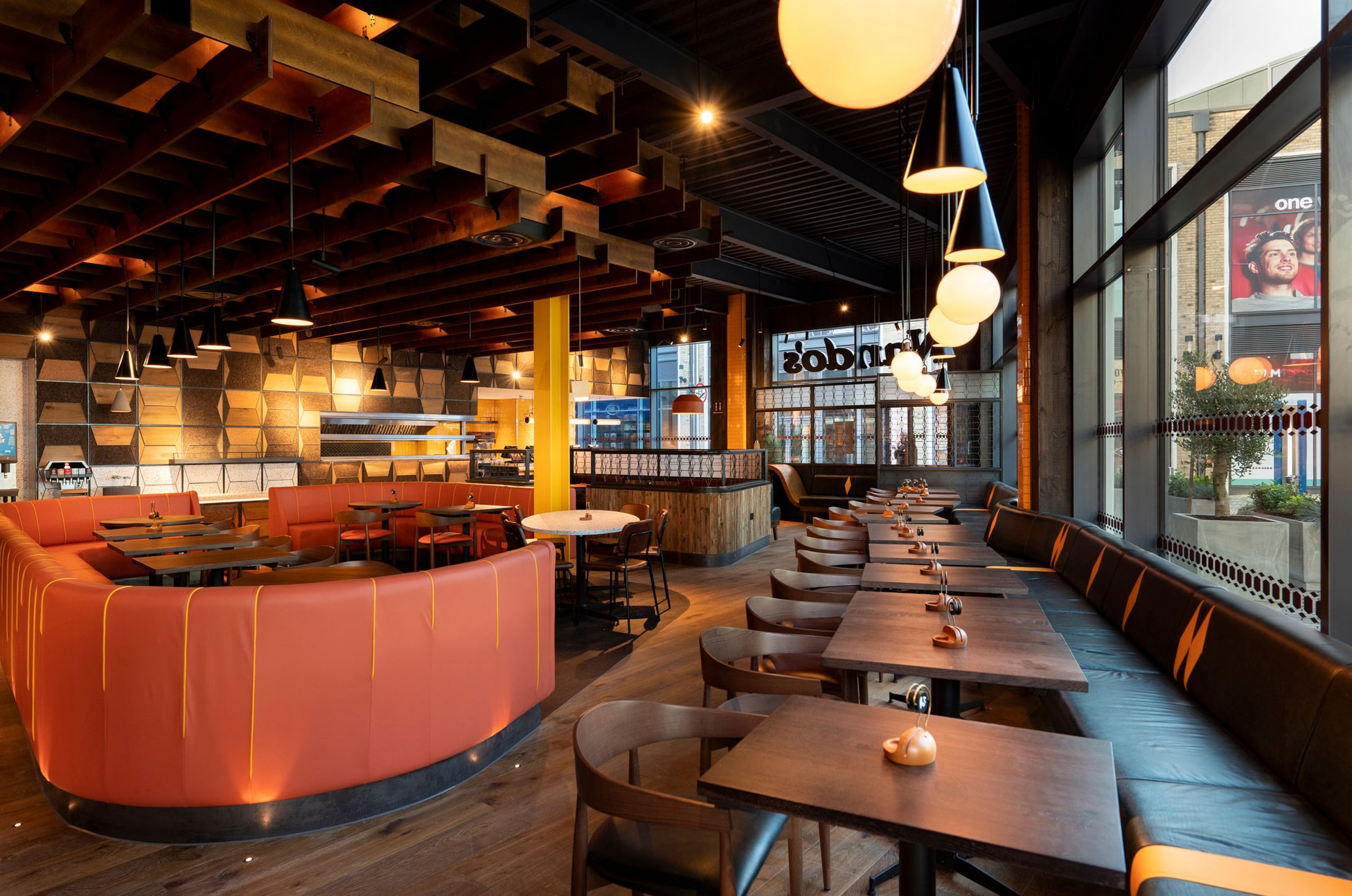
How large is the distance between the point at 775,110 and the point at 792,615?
198 inches

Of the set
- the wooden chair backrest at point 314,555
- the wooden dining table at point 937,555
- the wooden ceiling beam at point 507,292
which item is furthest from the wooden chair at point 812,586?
the wooden ceiling beam at point 507,292

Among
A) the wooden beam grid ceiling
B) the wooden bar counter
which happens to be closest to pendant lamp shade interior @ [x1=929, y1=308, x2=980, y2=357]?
the wooden beam grid ceiling

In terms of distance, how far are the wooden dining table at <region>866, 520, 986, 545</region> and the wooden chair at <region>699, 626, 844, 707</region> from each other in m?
2.08

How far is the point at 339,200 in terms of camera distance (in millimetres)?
5211

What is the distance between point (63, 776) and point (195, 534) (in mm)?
3512

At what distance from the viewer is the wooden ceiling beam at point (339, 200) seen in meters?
4.58

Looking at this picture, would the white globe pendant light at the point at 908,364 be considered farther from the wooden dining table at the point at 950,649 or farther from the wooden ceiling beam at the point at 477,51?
the wooden ceiling beam at the point at 477,51

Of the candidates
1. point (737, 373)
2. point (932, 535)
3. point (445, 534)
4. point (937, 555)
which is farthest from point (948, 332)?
point (737, 373)

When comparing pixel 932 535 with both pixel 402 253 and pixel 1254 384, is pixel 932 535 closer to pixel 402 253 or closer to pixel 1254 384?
pixel 1254 384

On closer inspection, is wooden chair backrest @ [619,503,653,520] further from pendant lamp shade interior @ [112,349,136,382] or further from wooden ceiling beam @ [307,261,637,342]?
pendant lamp shade interior @ [112,349,136,382]

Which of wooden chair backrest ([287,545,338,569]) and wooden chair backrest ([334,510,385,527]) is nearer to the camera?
wooden chair backrest ([287,545,338,569])

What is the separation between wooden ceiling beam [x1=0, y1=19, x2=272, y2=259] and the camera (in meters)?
3.48

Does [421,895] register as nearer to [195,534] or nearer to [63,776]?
[63,776]

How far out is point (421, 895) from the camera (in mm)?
2395
